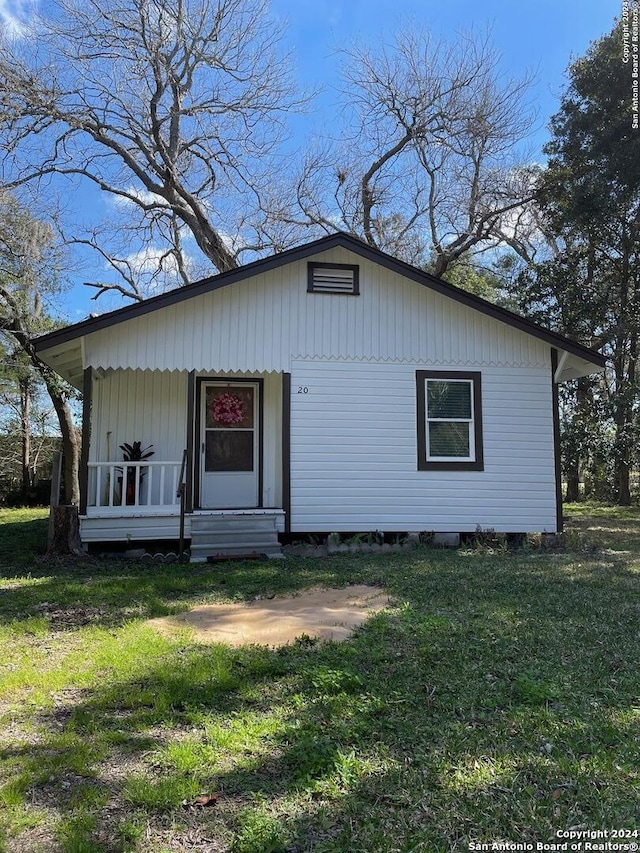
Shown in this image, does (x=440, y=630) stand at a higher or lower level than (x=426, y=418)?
lower

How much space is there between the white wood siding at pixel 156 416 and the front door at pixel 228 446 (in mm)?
185

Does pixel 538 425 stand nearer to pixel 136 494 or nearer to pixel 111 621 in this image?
pixel 136 494

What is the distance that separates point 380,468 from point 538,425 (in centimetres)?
272

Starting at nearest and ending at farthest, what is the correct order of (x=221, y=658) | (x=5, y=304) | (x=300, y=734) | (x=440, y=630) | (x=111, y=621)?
(x=300, y=734), (x=221, y=658), (x=440, y=630), (x=111, y=621), (x=5, y=304)

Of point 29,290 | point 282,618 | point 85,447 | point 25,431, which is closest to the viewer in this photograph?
point 282,618

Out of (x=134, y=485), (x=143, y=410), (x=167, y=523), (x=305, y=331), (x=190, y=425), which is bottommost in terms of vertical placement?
(x=167, y=523)

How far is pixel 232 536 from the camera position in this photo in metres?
8.15

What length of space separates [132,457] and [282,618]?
4.93 meters

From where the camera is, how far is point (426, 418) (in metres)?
9.25

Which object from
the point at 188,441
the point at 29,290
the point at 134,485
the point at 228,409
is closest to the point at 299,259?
the point at 228,409

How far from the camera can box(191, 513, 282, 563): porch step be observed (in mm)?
8016

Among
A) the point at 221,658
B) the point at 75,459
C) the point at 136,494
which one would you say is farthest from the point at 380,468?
the point at 75,459

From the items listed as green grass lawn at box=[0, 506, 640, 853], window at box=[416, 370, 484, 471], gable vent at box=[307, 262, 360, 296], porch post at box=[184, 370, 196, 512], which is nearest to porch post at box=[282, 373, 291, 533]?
porch post at box=[184, 370, 196, 512]

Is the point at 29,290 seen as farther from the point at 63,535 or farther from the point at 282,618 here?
the point at 282,618
